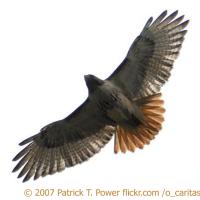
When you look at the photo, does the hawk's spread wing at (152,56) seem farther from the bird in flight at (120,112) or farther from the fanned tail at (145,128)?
the fanned tail at (145,128)

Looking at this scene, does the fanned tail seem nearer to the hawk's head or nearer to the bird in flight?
the bird in flight

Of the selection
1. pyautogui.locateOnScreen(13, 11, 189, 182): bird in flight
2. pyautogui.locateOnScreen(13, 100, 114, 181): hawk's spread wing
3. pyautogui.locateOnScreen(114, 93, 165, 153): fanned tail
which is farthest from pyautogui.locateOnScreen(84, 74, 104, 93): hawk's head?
pyautogui.locateOnScreen(114, 93, 165, 153): fanned tail

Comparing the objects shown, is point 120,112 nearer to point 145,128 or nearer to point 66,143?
point 145,128

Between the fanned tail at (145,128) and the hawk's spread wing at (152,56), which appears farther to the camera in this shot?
the hawk's spread wing at (152,56)

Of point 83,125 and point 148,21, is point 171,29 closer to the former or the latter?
point 148,21

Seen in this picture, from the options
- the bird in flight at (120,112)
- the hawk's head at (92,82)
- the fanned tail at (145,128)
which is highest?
the hawk's head at (92,82)

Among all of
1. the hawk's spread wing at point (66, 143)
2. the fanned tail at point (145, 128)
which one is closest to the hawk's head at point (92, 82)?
the hawk's spread wing at point (66, 143)

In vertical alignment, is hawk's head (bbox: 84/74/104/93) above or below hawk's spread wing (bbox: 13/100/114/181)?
above
